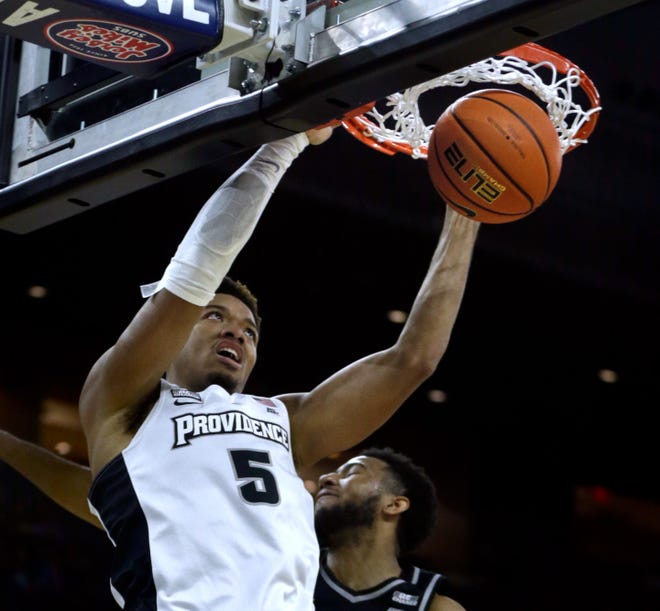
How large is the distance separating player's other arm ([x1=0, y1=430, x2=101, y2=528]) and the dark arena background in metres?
3.57

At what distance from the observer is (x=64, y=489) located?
3.52 metres

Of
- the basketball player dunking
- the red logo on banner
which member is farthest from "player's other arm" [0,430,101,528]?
the red logo on banner

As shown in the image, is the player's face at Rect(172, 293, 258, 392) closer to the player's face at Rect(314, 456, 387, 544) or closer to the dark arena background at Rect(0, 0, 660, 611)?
the player's face at Rect(314, 456, 387, 544)

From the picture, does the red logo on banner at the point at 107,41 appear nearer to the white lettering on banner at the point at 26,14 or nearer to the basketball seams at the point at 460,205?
the white lettering on banner at the point at 26,14

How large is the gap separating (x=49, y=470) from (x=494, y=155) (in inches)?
59.7

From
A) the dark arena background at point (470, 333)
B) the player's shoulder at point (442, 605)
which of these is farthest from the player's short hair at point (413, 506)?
the dark arena background at point (470, 333)

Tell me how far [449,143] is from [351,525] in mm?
1774

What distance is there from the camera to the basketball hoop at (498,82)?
10.6 feet

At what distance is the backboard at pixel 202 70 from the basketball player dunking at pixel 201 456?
0.81ft

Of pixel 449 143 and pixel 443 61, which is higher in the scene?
A: pixel 443 61

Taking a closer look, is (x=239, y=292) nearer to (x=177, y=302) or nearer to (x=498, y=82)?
(x=177, y=302)

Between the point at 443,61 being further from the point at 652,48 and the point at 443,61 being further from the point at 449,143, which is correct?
the point at 652,48

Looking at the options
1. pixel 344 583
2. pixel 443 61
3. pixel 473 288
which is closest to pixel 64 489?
pixel 344 583

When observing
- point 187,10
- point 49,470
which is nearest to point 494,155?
point 187,10
